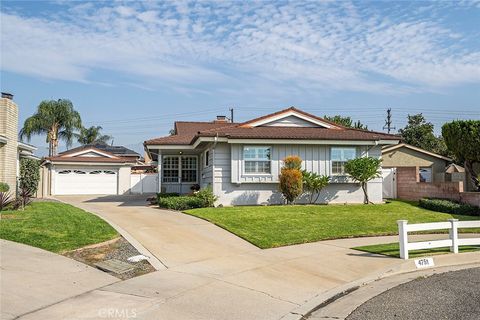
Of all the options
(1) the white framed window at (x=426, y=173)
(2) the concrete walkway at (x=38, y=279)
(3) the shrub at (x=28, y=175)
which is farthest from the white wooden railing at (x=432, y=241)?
(1) the white framed window at (x=426, y=173)

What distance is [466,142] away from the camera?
20.9 metres

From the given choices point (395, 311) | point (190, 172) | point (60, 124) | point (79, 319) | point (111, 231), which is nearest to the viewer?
point (79, 319)

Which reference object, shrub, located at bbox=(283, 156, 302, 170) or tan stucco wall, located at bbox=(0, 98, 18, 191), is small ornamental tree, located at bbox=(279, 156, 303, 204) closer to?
shrub, located at bbox=(283, 156, 302, 170)

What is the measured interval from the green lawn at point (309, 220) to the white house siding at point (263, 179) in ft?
6.27

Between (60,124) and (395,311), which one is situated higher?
(60,124)

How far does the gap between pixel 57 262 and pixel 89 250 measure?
1.23 metres

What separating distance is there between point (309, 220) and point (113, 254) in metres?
7.64

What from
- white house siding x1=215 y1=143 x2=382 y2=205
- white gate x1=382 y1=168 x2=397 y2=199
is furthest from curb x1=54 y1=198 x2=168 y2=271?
white gate x1=382 y1=168 x2=397 y2=199

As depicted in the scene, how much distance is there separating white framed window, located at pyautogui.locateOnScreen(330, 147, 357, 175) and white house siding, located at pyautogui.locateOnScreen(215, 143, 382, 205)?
10.4 inches

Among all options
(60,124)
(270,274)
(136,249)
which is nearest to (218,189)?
(136,249)

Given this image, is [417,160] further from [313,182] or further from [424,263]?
[424,263]

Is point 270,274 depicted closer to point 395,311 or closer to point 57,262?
point 395,311

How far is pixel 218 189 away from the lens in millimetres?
20047

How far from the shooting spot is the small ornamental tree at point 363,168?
66.4ft
